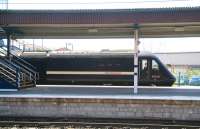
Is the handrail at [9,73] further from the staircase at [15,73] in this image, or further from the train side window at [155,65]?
the train side window at [155,65]

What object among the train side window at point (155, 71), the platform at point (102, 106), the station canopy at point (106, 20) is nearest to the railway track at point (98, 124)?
the platform at point (102, 106)

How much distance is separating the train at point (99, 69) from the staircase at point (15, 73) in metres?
0.76

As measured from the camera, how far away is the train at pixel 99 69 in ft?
74.3

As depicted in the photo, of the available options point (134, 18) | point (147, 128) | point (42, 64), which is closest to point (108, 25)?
point (134, 18)

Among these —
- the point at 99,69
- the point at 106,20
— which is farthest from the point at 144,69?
the point at 106,20

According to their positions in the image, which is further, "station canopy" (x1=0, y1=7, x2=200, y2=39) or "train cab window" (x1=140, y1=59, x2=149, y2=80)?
"train cab window" (x1=140, y1=59, x2=149, y2=80)

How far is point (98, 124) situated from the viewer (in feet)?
46.3

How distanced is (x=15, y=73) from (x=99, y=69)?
5.30 m

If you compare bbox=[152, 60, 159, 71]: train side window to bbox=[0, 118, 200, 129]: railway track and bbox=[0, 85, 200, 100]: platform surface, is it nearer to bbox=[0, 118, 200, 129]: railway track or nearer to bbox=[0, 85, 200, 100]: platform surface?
bbox=[0, 85, 200, 100]: platform surface

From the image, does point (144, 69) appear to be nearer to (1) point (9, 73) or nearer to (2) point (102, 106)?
(2) point (102, 106)

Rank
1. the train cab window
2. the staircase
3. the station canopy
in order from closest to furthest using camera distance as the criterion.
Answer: the station canopy < the staircase < the train cab window

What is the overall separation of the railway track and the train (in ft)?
25.1

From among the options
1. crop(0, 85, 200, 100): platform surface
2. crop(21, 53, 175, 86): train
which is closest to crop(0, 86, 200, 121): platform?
crop(0, 85, 200, 100): platform surface

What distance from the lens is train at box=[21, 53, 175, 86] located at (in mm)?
22656
